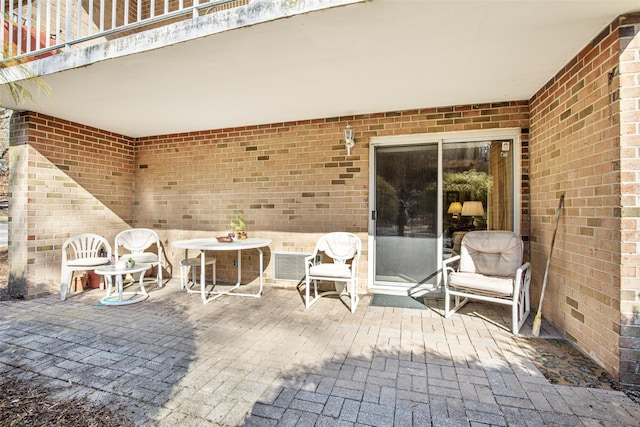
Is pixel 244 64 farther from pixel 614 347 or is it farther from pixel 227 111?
pixel 614 347

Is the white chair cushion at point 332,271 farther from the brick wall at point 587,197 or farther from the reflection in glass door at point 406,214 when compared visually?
the brick wall at point 587,197

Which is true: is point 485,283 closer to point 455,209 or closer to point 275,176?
point 455,209

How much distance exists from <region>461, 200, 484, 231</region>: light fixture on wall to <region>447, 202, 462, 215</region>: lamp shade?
2.0 inches

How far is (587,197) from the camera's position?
8.47ft

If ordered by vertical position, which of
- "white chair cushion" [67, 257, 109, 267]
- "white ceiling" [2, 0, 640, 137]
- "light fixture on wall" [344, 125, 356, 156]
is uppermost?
"white ceiling" [2, 0, 640, 137]

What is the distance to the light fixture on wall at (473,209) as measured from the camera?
416 centimetres

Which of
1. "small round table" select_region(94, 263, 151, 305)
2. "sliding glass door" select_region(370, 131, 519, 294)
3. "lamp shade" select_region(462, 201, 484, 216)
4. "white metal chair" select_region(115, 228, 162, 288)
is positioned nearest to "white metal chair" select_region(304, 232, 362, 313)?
"sliding glass door" select_region(370, 131, 519, 294)

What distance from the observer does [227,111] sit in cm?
424

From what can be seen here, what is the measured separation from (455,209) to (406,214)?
0.66 meters

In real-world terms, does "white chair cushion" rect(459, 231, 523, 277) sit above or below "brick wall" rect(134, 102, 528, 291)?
below

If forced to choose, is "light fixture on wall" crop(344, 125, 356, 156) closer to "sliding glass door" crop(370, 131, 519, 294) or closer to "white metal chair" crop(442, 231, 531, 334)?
"sliding glass door" crop(370, 131, 519, 294)

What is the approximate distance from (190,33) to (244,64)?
1.77 ft

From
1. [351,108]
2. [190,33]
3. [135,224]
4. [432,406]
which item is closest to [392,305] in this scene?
[432,406]

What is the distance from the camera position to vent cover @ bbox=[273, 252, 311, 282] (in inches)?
186
